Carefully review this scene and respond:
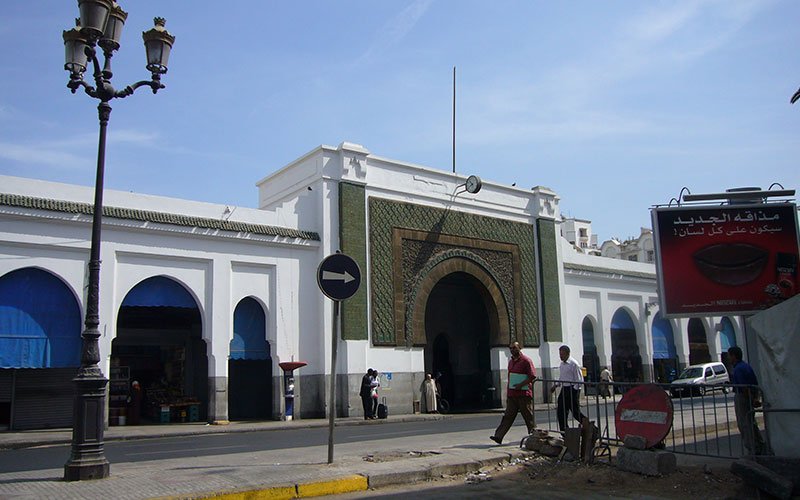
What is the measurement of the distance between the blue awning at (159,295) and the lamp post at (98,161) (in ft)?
31.5

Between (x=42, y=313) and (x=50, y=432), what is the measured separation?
2750 mm

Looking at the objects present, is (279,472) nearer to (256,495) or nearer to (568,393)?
(256,495)

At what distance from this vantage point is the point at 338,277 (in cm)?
833

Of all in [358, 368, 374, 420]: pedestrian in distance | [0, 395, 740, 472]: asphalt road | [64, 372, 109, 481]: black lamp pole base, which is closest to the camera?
[64, 372, 109, 481]: black lamp pole base

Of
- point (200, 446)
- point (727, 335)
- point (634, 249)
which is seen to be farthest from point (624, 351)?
point (634, 249)

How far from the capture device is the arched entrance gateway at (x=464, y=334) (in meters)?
24.4

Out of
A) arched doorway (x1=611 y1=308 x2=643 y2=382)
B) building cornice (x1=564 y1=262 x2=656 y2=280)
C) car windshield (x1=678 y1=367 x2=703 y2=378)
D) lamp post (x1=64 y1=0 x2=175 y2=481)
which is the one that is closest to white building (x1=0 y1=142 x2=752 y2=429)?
building cornice (x1=564 y1=262 x2=656 y2=280)

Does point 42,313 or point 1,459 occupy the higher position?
point 42,313

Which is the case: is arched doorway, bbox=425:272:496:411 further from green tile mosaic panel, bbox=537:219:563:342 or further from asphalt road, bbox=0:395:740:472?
asphalt road, bbox=0:395:740:472

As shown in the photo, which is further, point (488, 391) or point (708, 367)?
point (708, 367)

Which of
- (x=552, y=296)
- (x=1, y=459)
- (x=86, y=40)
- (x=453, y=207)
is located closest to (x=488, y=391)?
(x=552, y=296)

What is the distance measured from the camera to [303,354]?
19625 mm

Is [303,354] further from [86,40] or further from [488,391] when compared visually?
Answer: [86,40]

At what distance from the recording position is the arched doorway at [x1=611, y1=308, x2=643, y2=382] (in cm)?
3023
